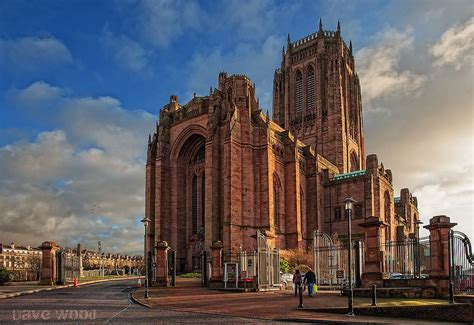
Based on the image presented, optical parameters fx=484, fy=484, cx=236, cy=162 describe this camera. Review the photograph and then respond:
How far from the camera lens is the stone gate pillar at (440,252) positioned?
19.3 meters

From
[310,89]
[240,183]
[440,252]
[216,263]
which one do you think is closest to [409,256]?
[440,252]

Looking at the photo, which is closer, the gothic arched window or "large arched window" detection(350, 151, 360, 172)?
the gothic arched window

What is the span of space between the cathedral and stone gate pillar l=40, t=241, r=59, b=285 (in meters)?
13.6

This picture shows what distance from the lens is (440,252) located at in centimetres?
1941

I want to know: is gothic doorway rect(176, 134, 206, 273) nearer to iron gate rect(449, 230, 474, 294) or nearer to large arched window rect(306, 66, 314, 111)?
large arched window rect(306, 66, 314, 111)

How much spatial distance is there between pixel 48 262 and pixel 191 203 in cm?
2047

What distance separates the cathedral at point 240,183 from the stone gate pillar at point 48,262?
13604 millimetres

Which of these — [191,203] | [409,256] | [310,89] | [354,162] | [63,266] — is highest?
[310,89]

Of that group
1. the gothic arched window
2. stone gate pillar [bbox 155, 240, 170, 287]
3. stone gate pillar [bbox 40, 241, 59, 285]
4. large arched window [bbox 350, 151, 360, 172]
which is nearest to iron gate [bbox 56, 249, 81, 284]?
stone gate pillar [bbox 40, 241, 59, 285]

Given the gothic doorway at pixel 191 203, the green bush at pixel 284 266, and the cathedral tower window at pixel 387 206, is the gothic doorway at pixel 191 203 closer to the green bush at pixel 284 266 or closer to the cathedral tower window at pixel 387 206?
the green bush at pixel 284 266

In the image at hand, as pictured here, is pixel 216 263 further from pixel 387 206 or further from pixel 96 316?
pixel 387 206

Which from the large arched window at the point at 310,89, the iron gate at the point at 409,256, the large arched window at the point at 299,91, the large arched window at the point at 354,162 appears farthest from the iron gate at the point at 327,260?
the large arched window at the point at 299,91

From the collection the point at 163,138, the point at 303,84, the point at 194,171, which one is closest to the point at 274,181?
the point at 194,171

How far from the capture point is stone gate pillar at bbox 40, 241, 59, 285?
33.0 meters
